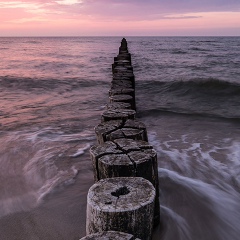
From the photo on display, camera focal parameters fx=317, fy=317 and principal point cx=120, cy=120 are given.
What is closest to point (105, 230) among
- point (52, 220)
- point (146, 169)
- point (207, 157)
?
point (146, 169)

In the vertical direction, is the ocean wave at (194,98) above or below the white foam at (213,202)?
below

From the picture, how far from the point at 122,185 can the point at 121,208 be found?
0.82 feet

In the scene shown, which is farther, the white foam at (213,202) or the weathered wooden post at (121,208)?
the white foam at (213,202)

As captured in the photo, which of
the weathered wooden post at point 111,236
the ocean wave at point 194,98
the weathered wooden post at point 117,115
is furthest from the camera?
the ocean wave at point 194,98

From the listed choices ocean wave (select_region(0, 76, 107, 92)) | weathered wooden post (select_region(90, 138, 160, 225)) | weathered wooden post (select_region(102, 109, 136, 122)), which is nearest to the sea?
weathered wooden post (select_region(90, 138, 160, 225))

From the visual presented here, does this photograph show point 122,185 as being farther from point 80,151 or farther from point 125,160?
point 80,151

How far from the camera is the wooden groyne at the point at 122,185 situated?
62.0 inches

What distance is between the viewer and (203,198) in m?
3.62

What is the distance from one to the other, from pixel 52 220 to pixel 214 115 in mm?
6058

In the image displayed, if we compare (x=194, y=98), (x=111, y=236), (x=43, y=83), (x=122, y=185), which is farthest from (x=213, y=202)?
(x=43, y=83)

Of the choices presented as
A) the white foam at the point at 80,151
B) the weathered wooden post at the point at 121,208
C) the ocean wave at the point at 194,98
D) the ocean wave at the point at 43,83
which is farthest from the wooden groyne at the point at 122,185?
the ocean wave at the point at 43,83

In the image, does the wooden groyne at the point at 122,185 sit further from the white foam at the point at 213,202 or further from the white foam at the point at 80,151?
the white foam at the point at 80,151

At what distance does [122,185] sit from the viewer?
5.98ft

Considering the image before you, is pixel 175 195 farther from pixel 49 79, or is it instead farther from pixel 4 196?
pixel 49 79
